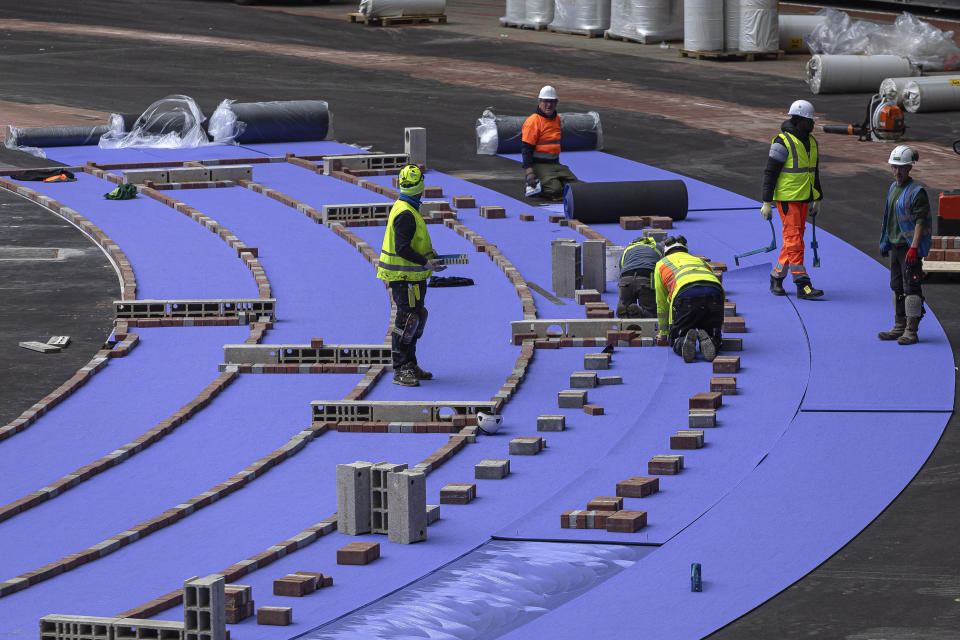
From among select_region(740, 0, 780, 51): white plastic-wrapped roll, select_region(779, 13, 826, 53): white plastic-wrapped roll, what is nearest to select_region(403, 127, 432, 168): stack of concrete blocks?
select_region(740, 0, 780, 51): white plastic-wrapped roll

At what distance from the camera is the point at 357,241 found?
20328mm

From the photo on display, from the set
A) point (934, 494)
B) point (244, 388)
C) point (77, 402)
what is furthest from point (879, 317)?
point (77, 402)

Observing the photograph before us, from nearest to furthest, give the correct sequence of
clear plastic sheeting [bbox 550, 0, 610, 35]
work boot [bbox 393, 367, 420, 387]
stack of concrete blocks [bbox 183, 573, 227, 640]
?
stack of concrete blocks [bbox 183, 573, 227, 640] < work boot [bbox 393, 367, 420, 387] < clear plastic sheeting [bbox 550, 0, 610, 35]

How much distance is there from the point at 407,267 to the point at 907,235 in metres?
4.90

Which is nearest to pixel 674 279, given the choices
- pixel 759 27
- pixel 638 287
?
pixel 638 287

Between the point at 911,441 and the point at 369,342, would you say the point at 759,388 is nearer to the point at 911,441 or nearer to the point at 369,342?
the point at 911,441

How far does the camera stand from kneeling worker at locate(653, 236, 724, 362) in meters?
14.8

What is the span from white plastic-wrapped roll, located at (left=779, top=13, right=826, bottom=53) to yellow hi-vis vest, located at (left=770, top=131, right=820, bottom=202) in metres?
19.9

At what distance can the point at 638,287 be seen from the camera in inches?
642

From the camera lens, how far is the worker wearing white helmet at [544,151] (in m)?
22.4

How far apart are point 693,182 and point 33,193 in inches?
402

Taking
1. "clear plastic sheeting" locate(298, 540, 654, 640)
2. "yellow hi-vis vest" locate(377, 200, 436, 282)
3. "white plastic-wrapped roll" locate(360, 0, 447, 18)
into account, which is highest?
"white plastic-wrapped roll" locate(360, 0, 447, 18)

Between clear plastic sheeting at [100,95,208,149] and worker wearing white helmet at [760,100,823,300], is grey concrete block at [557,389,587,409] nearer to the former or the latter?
worker wearing white helmet at [760,100,823,300]

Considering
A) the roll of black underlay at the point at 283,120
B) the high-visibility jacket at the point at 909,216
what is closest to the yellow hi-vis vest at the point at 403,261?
the high-visibility jacket at the point at 909,216
